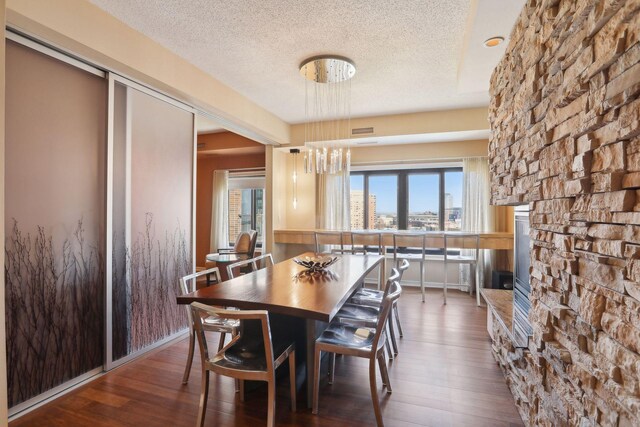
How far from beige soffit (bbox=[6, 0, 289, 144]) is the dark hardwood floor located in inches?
94.3

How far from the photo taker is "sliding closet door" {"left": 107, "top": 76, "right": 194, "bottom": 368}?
265 cm

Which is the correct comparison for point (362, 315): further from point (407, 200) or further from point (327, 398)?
point (407, 200)

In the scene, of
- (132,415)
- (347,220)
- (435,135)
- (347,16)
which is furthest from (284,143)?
(132,415)

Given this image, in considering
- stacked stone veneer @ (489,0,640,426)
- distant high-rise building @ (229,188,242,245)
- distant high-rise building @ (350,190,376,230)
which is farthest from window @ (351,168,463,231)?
stacked stone veneer @ (489,0,640,426)

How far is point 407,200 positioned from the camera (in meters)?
5.80

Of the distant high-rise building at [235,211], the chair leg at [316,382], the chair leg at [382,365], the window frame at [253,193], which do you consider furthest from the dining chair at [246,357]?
the distant high-rise building at [235,211]

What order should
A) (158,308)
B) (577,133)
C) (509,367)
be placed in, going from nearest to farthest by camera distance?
(577,133), (509,367), (158,308)

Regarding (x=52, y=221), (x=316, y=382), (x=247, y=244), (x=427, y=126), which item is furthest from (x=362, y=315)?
(x=427, y=126)

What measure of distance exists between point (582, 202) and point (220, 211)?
20.1ft

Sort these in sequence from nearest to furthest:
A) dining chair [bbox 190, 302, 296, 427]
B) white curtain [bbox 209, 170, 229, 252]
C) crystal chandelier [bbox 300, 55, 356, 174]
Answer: dining chair [bbox 190, 302, 296, 427]
crystal chandelier [bbox 300, 55, 356, 174]
white curtain [bbox 209, 170, 229, 252]

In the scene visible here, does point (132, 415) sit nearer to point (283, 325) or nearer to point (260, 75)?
point (283, 325)

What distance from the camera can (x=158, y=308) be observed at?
3.06 metres

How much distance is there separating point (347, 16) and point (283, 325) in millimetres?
2368

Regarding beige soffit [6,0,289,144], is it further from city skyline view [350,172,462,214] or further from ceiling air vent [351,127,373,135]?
city skyline view [350,172,462,214]
